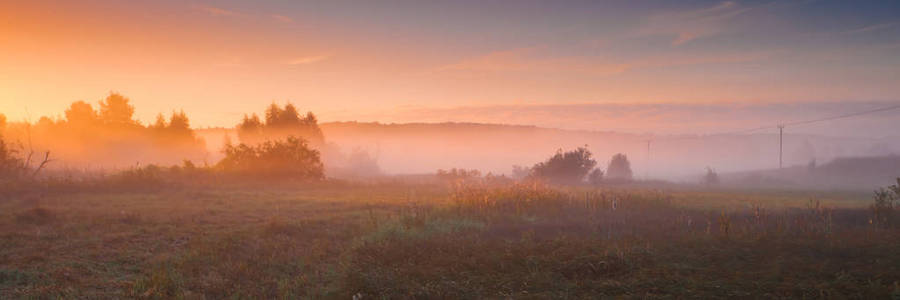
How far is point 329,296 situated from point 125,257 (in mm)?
5938

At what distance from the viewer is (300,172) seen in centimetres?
3538

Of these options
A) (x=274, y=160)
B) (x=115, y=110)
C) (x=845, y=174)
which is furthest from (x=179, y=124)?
(x=845, y=174)

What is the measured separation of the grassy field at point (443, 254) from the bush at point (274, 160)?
16841 millimetres

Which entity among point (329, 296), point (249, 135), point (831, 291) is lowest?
point (329, 296)

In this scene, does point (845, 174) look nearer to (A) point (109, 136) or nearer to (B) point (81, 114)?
(A) point (109, 136)

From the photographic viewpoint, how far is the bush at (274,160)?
Result: 113ft

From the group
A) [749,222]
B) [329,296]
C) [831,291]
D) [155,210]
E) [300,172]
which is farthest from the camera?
[300,172]

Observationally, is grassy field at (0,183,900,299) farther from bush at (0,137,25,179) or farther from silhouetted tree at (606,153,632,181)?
silhouetted tree at (606,153,632,181)

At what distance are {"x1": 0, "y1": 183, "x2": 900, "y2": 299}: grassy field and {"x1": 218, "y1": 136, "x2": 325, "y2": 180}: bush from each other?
16841 millimetres

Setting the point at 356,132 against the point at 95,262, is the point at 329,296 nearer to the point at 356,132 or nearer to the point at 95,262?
the point at 95,262

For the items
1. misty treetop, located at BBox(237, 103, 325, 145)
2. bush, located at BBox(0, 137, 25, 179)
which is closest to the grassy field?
bush, located at BBox(0, 137, 25, 179)

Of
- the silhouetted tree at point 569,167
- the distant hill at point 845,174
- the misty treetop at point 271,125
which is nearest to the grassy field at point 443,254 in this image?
the silhouetted tree at point 569,167

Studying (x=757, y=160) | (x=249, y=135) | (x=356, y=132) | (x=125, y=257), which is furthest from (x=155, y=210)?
(x=757, y=160)

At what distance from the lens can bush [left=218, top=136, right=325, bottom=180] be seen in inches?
1359
